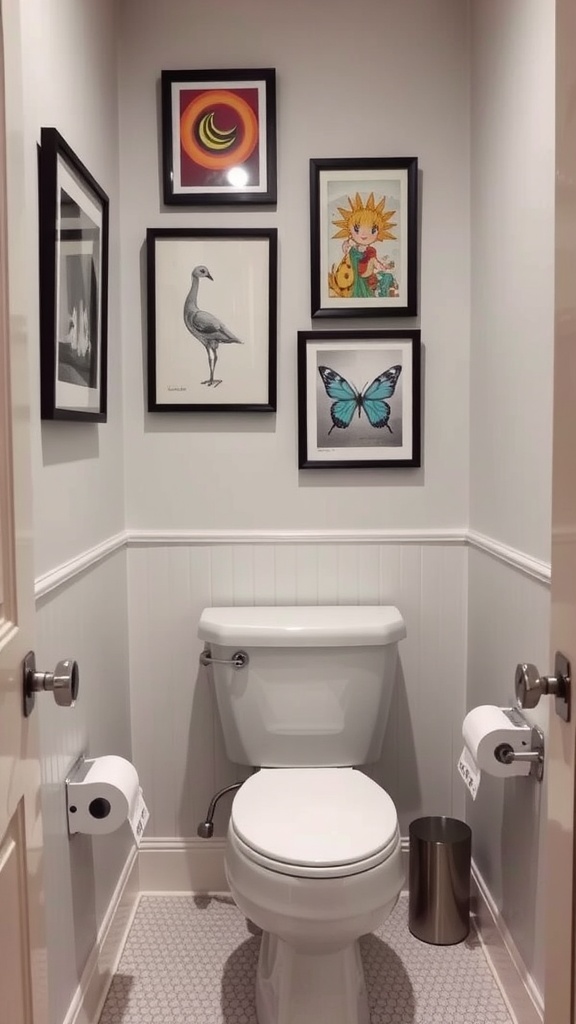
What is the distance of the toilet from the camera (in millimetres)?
1466

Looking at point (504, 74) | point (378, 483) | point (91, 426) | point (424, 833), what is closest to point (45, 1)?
point (91, 426)

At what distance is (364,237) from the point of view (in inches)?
82.0

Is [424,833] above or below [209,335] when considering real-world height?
below

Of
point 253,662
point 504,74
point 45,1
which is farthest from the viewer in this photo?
point 253,662

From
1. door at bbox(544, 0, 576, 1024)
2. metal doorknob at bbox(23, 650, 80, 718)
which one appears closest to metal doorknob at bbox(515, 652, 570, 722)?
door at bbox(544, 0, 576, 1024)

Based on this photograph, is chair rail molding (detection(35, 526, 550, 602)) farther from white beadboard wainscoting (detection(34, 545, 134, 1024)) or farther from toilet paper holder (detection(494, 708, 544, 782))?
toilet paper holder (detection(494, 708, 544, 782))

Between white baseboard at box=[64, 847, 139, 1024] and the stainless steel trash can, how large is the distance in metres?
0.72

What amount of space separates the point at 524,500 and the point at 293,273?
894 mm

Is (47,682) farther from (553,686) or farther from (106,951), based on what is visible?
(106,951)

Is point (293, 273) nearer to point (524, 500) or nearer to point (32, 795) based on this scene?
point (524, 500)

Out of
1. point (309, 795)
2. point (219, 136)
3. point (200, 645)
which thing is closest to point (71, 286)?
point (219, 136)

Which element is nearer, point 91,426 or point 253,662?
point 91,426

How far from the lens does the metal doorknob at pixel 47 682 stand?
0.95 metres

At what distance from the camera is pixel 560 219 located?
0.89 meters
